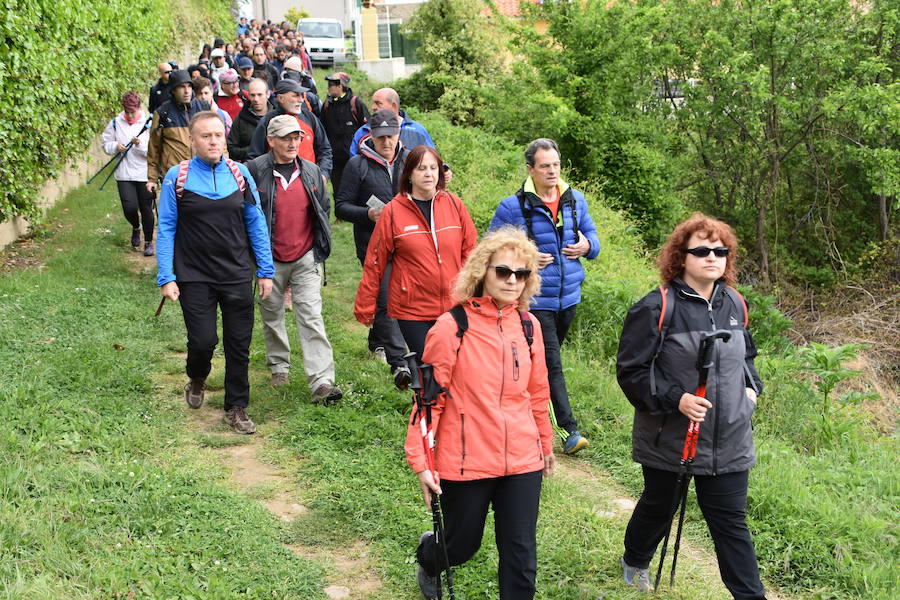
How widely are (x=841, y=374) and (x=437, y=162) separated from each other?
3747 mm

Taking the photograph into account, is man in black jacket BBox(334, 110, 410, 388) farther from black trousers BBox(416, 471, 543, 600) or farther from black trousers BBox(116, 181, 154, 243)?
black trousers BBox(116, 181, 154, 243)

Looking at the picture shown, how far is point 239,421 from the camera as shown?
6.34 meters

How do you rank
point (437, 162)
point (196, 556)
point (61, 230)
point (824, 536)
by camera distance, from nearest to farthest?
point (196, 556) < point (824, 536) < point (437, 162) < point (61, 230)

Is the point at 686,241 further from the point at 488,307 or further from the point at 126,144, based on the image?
the point at 126,144

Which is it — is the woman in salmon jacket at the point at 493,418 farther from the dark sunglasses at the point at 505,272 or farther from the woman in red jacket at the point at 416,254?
A: the woman in red jacket at the point at 416,254

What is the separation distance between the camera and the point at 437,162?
19.1 ft

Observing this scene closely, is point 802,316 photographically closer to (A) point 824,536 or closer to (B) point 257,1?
(A) point 824,536

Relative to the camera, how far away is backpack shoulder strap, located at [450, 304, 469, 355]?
3854 millimetres

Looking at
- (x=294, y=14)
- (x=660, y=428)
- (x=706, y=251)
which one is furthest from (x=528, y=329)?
(x=294, y=14)

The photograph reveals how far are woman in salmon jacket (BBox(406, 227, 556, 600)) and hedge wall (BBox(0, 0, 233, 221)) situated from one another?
7.32 m

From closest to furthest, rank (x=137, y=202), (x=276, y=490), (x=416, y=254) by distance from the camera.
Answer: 1. (x=276, y=490)
2. (x=416, y=254)
3. (x=137, y=202)

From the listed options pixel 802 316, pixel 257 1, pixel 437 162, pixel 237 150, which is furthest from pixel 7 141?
pixel 257 1

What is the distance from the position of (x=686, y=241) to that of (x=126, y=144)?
8.20 m

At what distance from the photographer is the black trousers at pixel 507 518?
12.3 feet
